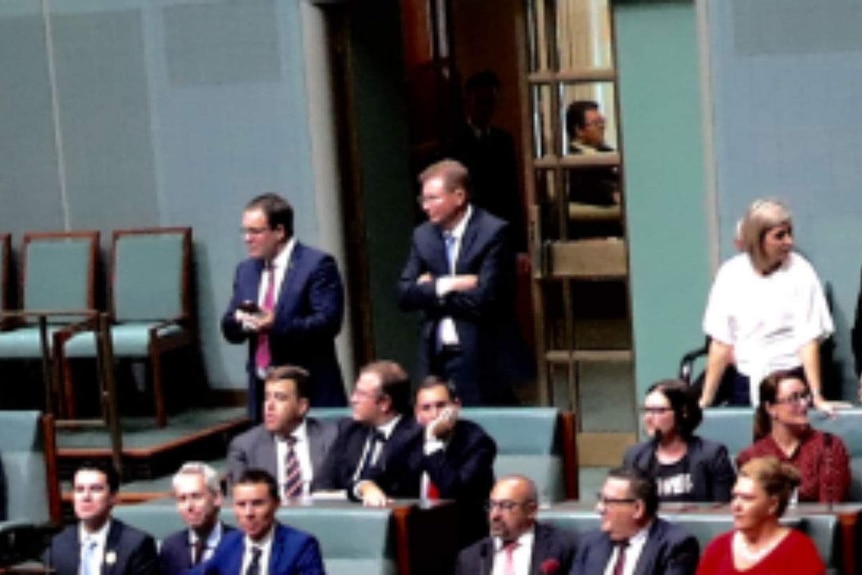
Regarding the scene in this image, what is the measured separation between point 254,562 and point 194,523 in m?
0.38

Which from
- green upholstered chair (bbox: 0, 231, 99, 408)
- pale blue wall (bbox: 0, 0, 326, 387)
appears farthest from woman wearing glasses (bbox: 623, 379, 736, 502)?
green upholstered chair (bbox: 0, 231, 99, 408)

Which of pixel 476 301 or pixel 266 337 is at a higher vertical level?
pixel 476 301

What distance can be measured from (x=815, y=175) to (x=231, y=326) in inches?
96.1

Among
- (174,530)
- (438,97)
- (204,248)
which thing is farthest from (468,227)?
(438,97)

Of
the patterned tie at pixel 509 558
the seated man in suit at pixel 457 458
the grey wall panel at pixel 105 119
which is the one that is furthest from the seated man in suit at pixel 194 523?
the grey wall panel at pixel 105 119

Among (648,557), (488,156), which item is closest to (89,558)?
(648,557)

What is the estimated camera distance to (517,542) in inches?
263

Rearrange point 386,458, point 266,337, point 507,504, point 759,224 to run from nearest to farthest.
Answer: point 507,504 → point 386,458 → point 759,224 → point 266,337

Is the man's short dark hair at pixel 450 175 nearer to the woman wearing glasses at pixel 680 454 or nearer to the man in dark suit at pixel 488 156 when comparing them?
the woman wearing glasses at pixel 680 454

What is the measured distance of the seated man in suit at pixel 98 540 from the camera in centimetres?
720

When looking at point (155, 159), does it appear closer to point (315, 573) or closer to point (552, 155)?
point (552, 155)

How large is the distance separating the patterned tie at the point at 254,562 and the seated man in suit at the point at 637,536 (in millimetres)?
1031

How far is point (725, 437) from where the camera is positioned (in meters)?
7.41

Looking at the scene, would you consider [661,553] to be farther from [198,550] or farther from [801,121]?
[801,121]
